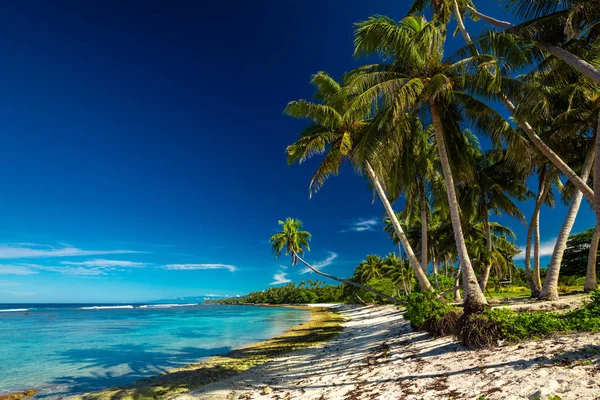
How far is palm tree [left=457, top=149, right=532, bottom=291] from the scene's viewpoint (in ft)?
64.4

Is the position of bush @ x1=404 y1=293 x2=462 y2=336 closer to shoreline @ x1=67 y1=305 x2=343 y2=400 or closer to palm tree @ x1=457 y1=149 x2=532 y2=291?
shoreline @ x1=67 y1=305 x2=343 y2=400

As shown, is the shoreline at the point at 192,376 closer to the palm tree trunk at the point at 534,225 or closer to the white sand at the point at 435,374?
the white sand at the point at 435,374

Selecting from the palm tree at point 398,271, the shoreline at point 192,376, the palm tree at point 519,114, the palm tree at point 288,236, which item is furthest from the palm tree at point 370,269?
the palm tree at point 519,114

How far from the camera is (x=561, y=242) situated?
1149 cm

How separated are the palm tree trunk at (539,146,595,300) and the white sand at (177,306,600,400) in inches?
229

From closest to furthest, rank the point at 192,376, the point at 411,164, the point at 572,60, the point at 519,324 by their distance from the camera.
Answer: the point at 519,324
the point at 572,60
the point at 192,376
the point at 411,164

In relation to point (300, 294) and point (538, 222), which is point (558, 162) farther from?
point (300, 294)

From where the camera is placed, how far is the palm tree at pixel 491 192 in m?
19.6

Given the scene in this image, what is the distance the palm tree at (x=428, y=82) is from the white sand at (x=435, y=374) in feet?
8.46

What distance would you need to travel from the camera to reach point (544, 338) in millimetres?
6426

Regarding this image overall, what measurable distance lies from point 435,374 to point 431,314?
4.17 m

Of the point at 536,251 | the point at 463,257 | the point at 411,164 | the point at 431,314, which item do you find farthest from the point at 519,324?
the point at 536,251

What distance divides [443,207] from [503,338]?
1401 centimetres

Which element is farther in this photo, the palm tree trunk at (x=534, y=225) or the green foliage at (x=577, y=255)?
the green foliage at (x=577, y=255)
